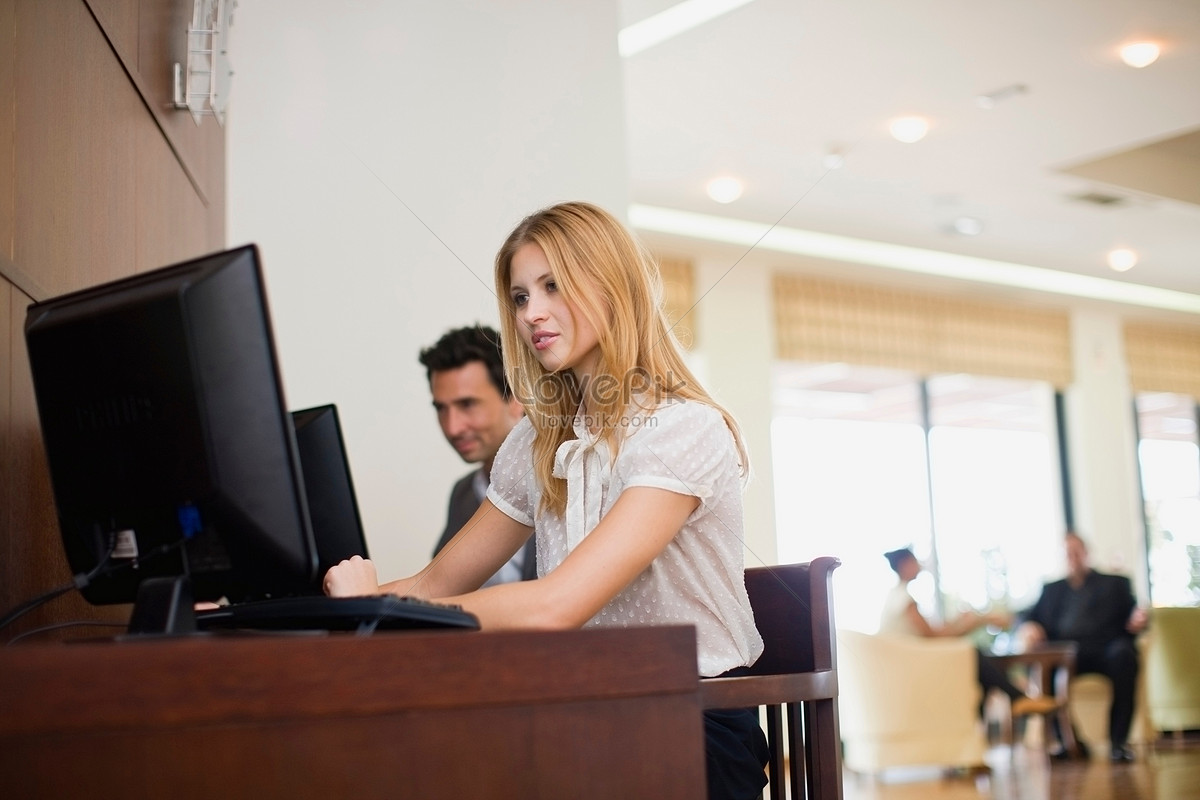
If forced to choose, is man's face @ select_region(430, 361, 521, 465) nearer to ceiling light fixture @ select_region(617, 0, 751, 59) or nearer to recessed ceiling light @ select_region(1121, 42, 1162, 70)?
ceiling light fixture @ select_region(617, 0, 751, 59)

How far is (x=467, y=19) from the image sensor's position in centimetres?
291

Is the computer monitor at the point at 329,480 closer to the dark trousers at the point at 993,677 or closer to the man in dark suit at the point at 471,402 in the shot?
the man in dark suit at the point at 471,402

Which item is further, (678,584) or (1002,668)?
(1002,668)

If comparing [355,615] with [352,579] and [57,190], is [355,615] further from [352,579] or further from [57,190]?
[57,190]

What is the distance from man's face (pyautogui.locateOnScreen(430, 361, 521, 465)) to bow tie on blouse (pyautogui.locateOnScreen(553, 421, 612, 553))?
3.67 ft

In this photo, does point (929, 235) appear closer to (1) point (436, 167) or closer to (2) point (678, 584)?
(1) point (436, 167)

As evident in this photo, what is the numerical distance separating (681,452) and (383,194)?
170cm

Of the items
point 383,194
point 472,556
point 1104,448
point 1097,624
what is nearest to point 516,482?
point 472,556

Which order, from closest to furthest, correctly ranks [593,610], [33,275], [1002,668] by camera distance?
[593,610]
[33,275]
[1002,668]

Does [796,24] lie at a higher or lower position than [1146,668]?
higher

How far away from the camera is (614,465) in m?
1.34

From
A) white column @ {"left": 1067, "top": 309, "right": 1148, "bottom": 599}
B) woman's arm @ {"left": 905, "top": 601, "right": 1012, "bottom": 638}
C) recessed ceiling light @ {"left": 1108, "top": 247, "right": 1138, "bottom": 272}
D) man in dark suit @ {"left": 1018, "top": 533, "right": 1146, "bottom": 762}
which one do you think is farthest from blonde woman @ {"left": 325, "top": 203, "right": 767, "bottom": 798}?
white column @ {"left": 1067, "top": 309, "right": 1148, "bottom": 599}

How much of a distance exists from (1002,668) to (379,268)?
4452mm

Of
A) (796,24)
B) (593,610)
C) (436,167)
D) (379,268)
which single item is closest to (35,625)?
(593,610)
